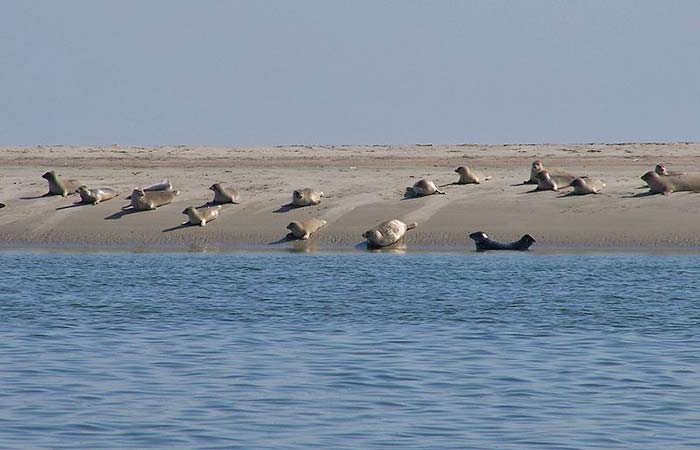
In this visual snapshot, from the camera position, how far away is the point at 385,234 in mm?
20516

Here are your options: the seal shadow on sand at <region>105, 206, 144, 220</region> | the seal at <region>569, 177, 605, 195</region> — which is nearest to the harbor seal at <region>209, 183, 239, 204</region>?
the seal shadow on sand at <region>105, 206, 144, 220</region>

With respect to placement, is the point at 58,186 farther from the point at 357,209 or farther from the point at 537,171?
the point at 537,171

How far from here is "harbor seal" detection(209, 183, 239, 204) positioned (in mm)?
22547

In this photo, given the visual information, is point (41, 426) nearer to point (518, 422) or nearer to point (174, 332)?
point (518, 422)

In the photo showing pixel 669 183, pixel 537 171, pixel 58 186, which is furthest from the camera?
pixel 58 186

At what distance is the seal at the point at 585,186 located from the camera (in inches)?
870

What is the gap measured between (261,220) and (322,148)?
15364mm

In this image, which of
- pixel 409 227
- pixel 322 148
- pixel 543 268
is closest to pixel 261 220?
pixel 409 227

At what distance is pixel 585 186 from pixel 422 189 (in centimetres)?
251

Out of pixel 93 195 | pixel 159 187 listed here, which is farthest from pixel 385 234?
pixel 93 195

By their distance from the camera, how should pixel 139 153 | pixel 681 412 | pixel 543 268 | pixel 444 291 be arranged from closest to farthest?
1. pixel 681 412
2. pixel 444 291
3. pixel 543 268
4. pixel 139 153

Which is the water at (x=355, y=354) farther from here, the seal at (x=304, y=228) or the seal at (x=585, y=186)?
the seal at (x=585, y=186)

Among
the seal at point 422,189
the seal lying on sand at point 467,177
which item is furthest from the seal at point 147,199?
the seal lying on sand at point 467,177

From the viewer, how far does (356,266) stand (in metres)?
18.6
